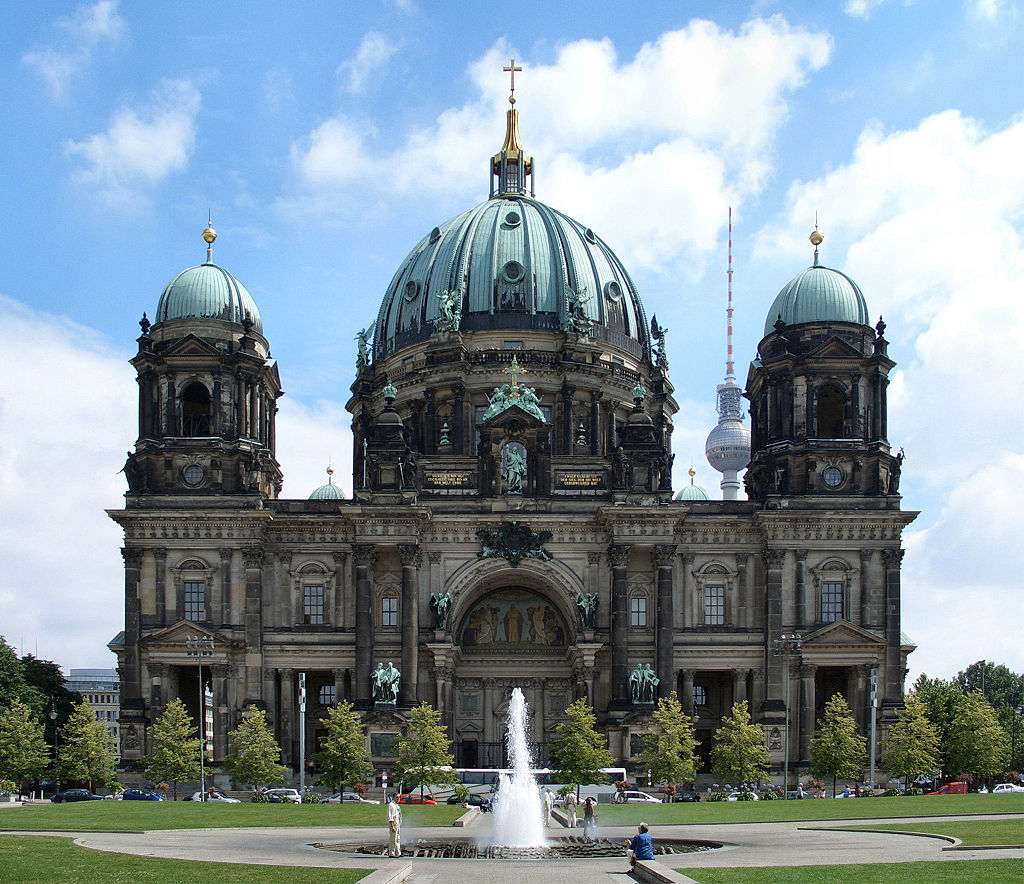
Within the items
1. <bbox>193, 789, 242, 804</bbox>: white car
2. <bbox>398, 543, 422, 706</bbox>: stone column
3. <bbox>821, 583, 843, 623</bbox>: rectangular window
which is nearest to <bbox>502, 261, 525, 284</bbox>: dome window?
<bbox>398, 543, 422, 706</bbox>: stone column

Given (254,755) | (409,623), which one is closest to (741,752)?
(409,623)

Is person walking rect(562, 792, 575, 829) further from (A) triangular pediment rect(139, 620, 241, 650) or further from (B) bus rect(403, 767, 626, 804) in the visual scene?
(A) triangular pediment rect(139, 620, 241, 650)

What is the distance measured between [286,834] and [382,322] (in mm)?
63485

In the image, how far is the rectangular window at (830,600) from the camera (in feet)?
282

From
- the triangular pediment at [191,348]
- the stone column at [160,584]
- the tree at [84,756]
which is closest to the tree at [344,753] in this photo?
the tree at [84,756]

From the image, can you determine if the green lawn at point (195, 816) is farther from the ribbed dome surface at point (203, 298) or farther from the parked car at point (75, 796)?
the ribbed dome surface at point (203, 298)

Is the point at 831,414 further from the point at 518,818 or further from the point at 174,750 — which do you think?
the point at 518,818

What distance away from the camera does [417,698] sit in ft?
276

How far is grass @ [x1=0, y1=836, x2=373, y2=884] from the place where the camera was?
31375 mm

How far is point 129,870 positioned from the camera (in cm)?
3306

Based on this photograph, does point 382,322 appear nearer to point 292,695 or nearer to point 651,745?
point 292,695

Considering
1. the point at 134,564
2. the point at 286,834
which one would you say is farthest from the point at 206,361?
the point at 286,834

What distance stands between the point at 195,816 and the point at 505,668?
121 ft

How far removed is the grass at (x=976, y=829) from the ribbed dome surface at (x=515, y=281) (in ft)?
187
